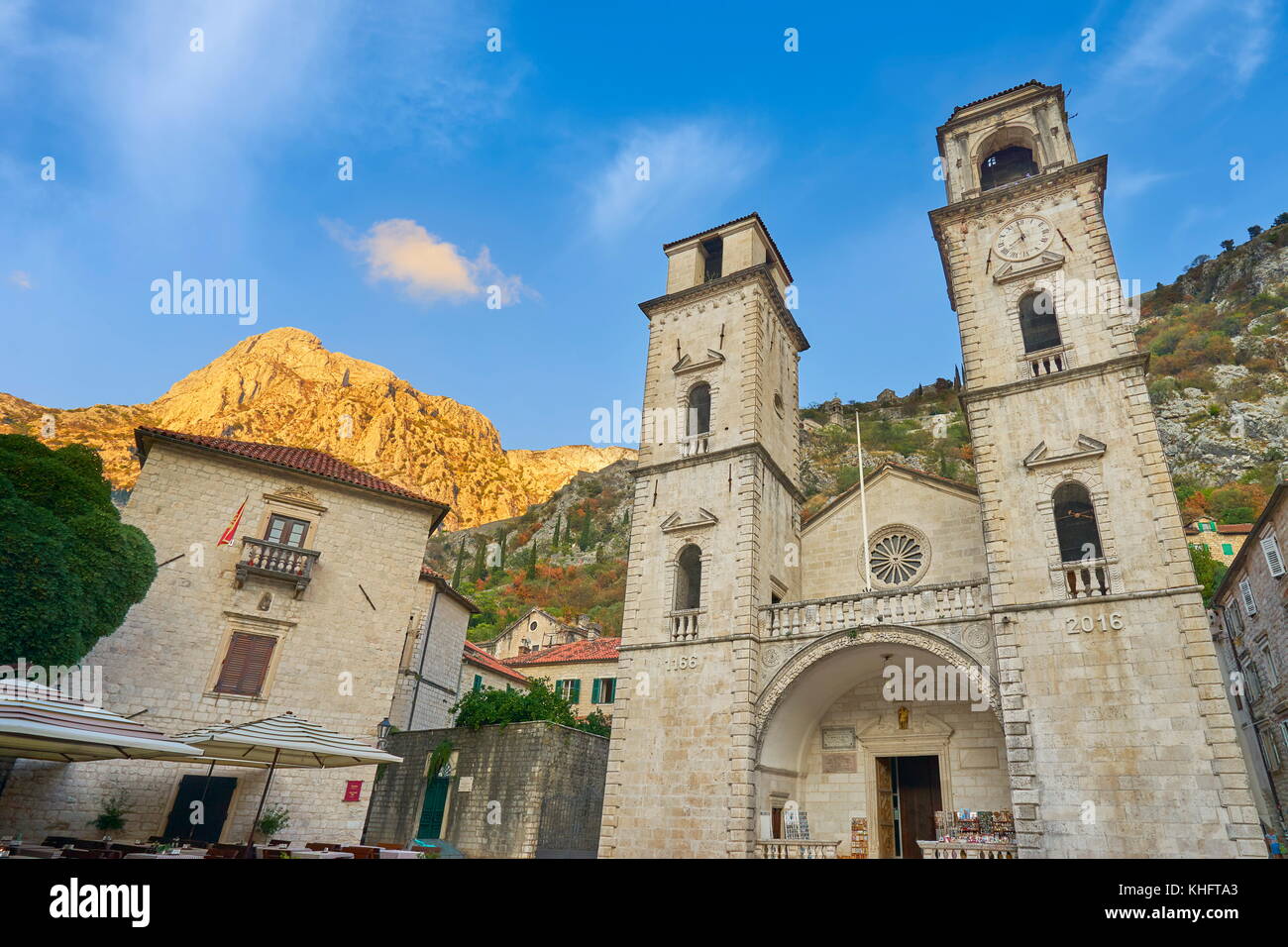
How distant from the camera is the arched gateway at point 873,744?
16219 mm

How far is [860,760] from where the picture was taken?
17.9 meters

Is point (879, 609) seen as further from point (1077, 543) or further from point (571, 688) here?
point (571, 688)

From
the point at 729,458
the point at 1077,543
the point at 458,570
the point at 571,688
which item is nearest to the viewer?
the point at 1077,543

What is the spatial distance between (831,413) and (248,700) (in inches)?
2905

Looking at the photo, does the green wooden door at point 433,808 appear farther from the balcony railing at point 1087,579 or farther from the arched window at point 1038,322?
the arched window at point 1038,322

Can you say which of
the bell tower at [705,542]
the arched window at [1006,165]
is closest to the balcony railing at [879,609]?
the bell tower at [705,542]

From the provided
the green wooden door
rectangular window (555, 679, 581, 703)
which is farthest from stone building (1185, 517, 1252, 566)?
the green wooden door

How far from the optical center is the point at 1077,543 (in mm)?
16844

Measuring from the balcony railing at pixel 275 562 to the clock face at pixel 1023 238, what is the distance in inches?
792

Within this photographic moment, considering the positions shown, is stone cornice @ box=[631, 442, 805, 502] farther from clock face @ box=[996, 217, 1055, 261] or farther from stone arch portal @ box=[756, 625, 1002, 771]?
clock face @ box=[996, 217, 1055, 261]

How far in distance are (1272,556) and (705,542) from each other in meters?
18.6

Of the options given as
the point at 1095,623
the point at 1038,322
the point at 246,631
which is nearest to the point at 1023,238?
the point at 1038,322
